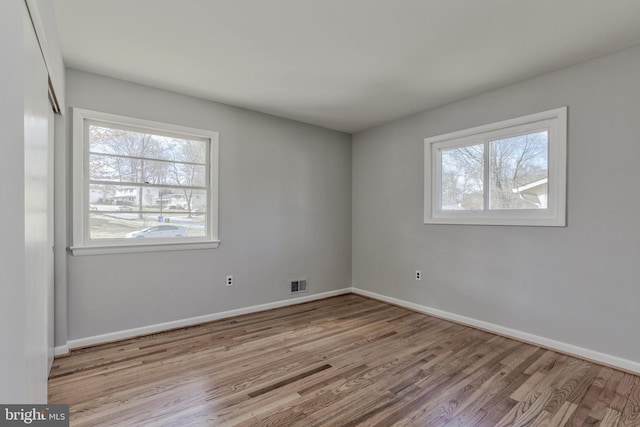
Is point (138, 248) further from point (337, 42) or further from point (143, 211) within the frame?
point (337, 42)

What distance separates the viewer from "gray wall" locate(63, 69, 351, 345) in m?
2.88

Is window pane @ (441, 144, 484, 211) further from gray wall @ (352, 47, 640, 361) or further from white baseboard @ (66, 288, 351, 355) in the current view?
white baseboard @ (66, 288, 351, 355)

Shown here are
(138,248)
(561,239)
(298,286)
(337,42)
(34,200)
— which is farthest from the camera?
(298,286)

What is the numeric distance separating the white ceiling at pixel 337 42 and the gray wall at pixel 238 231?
11.3 inches

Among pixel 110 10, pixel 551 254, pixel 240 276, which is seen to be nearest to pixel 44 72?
pixel 110 10

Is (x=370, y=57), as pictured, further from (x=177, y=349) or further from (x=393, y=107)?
(x=177, y=349)

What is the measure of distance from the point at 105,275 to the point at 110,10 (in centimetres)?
219

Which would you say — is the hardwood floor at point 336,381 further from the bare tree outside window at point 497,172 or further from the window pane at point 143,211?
the bare tree outside window at point 497,172

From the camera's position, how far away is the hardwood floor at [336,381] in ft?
6.08

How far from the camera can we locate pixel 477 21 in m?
2.10

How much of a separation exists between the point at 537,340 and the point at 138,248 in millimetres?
3887

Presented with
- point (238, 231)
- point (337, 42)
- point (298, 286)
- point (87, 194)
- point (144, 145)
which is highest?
point (337, 42)

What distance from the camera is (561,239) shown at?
275cm

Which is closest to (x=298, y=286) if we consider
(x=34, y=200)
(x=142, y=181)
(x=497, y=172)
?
(x=142, y=181)
